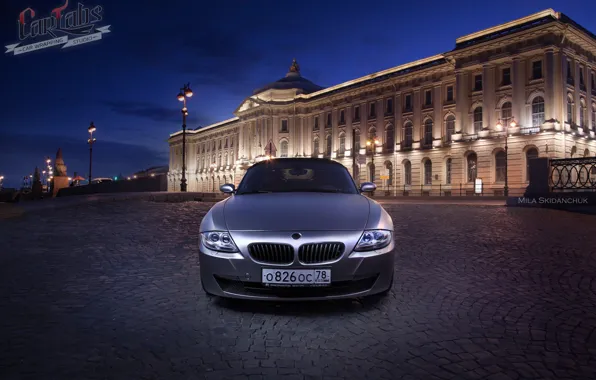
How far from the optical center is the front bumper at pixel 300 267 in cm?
363

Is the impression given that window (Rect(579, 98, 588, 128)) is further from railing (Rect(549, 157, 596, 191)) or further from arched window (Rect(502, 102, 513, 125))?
railing (Rect(549, 157, 596, 191))

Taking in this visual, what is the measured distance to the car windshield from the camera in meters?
5.39

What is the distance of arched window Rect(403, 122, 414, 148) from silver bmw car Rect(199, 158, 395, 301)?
5136 cm

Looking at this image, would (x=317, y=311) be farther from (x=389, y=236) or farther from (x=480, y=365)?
(x=480, y=365)

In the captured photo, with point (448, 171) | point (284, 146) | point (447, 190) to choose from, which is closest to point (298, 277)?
point (447, 190)

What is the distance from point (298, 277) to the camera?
3.59 metres

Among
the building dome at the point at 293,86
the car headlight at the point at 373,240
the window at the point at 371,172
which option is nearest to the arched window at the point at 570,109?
the window at the point at 371,172

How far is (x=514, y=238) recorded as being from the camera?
344 inches

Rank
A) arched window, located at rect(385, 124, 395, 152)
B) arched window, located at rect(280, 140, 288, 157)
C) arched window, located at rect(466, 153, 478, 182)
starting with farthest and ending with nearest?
arched window, located at rect(280, 140, 288, 157) → arched window, located at rect(385, 124, 395, 152) → arched window, located at rect(466, 153, 478, 182)

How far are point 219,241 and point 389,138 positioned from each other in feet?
179

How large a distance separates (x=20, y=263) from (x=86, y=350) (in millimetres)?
4122

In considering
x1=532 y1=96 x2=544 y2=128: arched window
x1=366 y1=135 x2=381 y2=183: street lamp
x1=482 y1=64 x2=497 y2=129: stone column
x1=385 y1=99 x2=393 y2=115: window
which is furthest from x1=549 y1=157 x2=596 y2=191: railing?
x1=385 y1=99 x2=393 y2=115: window

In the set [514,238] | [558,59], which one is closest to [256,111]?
[558,59]

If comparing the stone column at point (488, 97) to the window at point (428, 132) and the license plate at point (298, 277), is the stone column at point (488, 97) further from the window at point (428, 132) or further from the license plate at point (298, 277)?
the license plate at point (298, 277)
